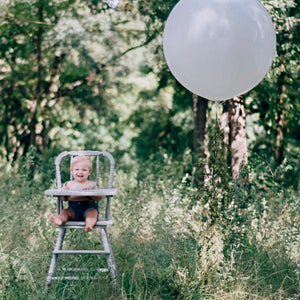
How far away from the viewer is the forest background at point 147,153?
12.7 ft

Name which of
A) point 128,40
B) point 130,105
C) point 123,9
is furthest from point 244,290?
point 130,105

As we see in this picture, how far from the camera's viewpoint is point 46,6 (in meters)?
7.33

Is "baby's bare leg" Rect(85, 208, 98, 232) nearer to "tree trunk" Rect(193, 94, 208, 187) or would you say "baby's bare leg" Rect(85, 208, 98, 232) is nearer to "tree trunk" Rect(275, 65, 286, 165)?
"tree trunk" Rect(193, 94, 208, 187)

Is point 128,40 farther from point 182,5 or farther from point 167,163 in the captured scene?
point 182,5

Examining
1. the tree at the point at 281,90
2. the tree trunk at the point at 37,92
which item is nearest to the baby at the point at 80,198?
the tree at the point at 281,90

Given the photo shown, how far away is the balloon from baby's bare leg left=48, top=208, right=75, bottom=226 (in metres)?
1.22

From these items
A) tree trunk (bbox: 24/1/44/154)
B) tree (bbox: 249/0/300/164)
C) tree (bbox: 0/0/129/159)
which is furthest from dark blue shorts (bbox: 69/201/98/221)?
tree trunk (bbox: 24/1/44/154)

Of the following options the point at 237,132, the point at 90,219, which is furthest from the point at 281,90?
the point at 90,219

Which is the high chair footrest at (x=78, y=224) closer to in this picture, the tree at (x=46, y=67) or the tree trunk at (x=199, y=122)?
the tree trunk at (x=199, y=122)

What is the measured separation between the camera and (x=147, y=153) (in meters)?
9.51

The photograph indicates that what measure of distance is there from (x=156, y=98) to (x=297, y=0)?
3934mm

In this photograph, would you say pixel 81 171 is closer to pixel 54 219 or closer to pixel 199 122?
pixel 54 219

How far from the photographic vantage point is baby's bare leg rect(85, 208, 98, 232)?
3670 mm

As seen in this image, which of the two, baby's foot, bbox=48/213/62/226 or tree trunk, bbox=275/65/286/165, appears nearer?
baby's foot, bbox=48/213/62/226
